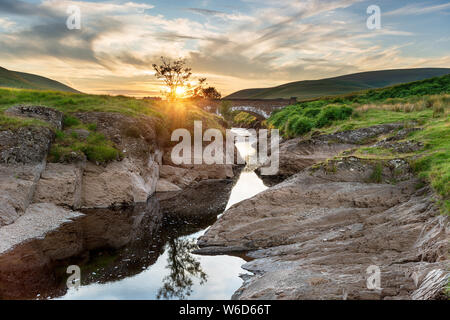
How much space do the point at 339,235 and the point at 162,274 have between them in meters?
7.45

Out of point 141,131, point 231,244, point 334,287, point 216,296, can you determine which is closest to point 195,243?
point 231,244

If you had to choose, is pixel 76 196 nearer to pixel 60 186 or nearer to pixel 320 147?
pixel 60 186

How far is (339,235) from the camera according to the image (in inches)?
569

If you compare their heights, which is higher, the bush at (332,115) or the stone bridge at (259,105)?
the stone bridge at (259,105)

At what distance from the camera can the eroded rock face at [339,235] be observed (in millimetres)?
9883

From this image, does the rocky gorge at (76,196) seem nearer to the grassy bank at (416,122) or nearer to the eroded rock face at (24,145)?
the eroded rock face at (24,145)

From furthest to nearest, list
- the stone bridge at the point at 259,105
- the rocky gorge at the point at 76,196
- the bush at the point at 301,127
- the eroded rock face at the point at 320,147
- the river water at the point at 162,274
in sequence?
the stone bridge at the point at 259,105 → the bush at the point at 301,127 → the eroded rock face at the point at 320,147 → the rocky gorge at the point at 76,196 → the river water at the point at 162,274

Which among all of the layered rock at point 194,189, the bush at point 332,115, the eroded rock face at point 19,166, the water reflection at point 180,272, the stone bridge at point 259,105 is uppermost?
A: the stone bridge at point 259,105

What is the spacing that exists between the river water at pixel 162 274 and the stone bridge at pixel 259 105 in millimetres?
73545

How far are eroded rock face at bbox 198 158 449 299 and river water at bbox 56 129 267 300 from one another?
0.80m

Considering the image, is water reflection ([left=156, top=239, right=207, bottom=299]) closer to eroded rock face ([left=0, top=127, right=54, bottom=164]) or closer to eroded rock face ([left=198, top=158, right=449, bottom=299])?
eroded rock face ([left=198, top=158, right=449, bottom=299])

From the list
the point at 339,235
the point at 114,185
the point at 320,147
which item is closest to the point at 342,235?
the point at 339,235

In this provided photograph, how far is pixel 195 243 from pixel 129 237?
12.2 ft

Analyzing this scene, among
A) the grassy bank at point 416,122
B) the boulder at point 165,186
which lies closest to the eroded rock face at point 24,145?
the boulder at point 165,186
